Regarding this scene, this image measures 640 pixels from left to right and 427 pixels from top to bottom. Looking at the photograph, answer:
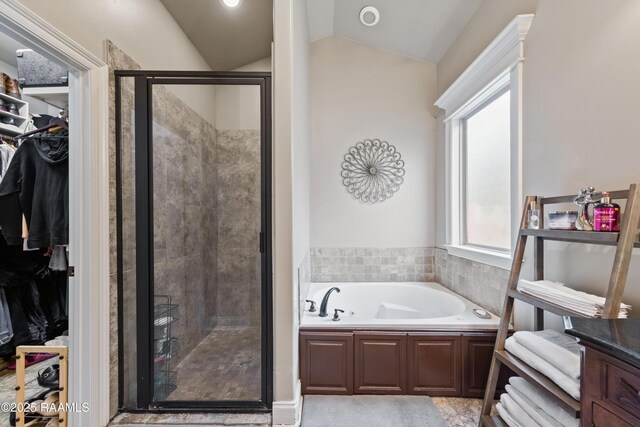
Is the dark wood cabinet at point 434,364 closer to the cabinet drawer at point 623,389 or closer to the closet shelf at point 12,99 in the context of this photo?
the cabinet drawer at point 623,389

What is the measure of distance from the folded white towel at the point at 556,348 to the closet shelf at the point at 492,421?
463 millimetres

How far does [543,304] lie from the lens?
1.34 meters

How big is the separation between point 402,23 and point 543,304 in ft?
8.75

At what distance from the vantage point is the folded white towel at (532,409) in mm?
1213

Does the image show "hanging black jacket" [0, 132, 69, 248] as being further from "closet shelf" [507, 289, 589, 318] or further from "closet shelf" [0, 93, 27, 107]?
"closet shelf" [507, 289, 589, 318]

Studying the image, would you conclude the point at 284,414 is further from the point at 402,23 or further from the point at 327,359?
the point at 402,23

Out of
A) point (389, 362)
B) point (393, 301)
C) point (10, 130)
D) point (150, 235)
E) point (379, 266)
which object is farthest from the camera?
point (379, 266)

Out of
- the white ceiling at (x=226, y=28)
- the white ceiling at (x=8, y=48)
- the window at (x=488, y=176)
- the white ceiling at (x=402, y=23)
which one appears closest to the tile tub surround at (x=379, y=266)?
the window at (x=488, y=176)

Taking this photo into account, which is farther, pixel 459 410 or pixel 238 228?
pixel 238 228

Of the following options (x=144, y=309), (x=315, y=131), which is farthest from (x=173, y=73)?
(x=315, y=131)

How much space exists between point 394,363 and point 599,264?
1.33m

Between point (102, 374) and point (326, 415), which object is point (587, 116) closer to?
point (326, 415)

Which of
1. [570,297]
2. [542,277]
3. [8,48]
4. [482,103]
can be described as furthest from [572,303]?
[8,48]

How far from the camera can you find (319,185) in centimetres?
316
